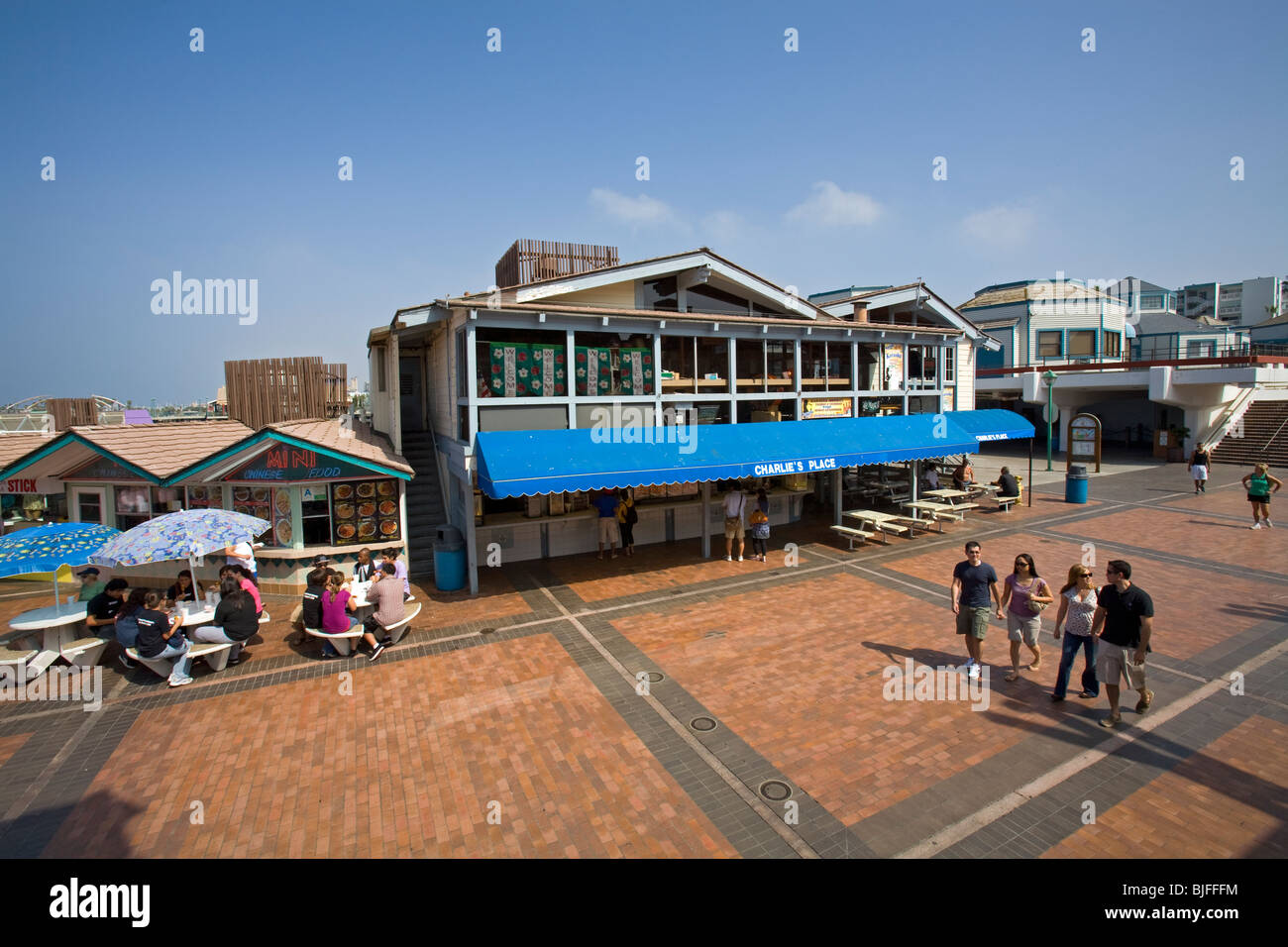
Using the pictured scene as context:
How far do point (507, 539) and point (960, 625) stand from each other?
9561 millimetres

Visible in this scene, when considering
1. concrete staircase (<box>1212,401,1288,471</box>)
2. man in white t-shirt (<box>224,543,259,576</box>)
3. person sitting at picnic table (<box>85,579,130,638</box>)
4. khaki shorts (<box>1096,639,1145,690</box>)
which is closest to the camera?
khaki shorts (<box>1096,639,1145,690</box>)

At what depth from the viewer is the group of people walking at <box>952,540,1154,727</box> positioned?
6895 mm

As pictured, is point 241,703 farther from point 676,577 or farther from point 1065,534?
point 1065,534

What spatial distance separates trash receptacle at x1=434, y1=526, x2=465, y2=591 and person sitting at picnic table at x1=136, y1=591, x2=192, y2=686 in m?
4.38

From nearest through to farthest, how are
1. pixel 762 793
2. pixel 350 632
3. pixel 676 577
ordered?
pixel 762 793 < pixel 350 632 < pixel 676 577

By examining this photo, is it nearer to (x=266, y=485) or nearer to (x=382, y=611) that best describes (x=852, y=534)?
(x=382, y=611)

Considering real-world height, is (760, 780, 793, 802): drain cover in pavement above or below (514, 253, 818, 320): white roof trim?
below

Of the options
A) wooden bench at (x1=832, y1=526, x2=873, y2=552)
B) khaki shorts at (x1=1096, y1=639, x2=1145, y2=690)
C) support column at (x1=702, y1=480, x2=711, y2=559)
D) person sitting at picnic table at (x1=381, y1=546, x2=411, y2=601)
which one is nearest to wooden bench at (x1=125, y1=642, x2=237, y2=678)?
person sitting at picnic table at (x1=381, y1=546, x2=411, y2=601)

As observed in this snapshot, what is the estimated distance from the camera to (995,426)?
20.1 metres

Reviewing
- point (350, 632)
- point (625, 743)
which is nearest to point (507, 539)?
point (350, 632)

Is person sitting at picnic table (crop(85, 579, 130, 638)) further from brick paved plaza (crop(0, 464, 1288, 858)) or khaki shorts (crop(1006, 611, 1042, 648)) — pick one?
khaki shorts (crop(1006, 611, 1042, 648))

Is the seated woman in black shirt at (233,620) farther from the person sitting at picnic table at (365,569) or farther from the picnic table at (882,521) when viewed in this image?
the picnic table at (882,521)

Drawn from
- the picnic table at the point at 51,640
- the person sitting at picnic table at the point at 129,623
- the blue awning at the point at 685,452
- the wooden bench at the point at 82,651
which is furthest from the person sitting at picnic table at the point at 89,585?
the blue awning at the point at 685,452
